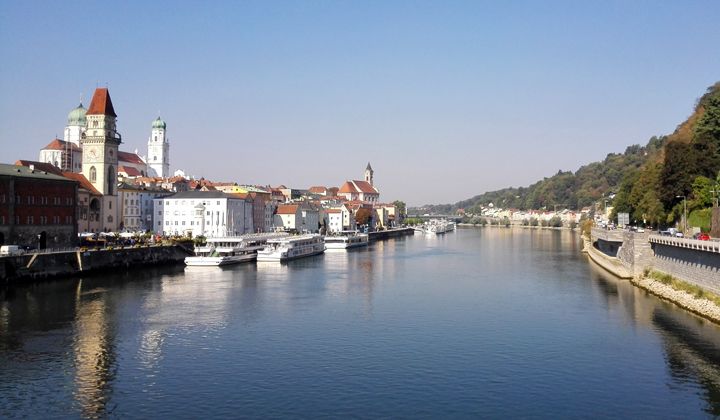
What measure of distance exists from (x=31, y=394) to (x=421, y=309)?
1855 cm

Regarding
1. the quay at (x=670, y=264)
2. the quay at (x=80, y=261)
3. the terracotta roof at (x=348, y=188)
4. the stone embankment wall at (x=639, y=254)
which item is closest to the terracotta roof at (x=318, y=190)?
the terracotta roof at (x=348, y=188)

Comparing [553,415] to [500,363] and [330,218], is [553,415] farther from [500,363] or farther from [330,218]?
[330,218]

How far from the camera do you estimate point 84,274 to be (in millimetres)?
44125

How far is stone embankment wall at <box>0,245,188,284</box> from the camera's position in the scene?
1524 inches

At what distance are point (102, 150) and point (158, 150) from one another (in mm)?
60349

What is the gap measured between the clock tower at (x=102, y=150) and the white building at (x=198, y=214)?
8.11 metres

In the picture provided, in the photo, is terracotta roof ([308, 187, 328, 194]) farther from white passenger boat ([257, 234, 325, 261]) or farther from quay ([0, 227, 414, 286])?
quay ([0, 227, 414, 286])

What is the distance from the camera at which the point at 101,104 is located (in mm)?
67938

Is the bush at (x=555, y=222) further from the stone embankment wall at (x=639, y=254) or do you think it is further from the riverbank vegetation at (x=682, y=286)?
the riverbank vegetation at (x=682, y=286)

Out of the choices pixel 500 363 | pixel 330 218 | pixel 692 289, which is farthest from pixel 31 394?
pixel 330 218

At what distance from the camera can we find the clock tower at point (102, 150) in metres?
67.2

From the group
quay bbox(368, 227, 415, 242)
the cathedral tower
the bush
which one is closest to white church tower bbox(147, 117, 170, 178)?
quay bbox(368, 227, 415, 242)

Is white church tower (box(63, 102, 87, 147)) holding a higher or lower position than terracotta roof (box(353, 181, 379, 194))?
higher

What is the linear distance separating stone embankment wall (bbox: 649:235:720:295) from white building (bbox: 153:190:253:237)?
48.0 metres
